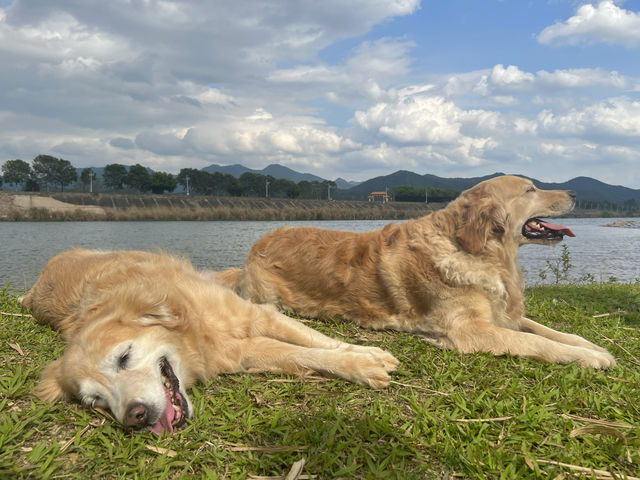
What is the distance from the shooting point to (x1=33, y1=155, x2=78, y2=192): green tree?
9512 centimetres

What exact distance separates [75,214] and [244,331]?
44976mm

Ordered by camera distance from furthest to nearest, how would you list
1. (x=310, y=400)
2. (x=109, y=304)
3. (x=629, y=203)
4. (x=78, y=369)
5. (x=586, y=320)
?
1. (x=629, y=203)
2. (x=586, y=320)
3. (x=109, y=304)
4. (x=310, y=400)
5. (x=78, y=369)

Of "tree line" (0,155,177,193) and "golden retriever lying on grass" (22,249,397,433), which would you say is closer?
"golden retriever lying on grass" (22,249,397,433)

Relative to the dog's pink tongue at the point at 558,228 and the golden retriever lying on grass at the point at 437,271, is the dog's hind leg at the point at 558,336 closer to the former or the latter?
the golden retriever lying on grass at the point at 437,271

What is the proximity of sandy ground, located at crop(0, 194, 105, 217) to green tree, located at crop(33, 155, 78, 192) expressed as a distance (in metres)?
56.0

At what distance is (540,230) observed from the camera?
441cm

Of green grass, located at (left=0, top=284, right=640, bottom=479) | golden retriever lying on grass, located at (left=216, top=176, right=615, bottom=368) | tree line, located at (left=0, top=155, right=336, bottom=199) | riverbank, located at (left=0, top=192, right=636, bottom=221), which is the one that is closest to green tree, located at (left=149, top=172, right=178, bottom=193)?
tree line, located at (left=0, top=155, right=336, bottom=199)

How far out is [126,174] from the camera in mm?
99688

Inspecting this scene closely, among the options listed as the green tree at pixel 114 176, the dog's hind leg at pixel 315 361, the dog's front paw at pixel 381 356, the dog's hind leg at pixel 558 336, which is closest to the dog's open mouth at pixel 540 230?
the dog's hind leg at pixel 558 336

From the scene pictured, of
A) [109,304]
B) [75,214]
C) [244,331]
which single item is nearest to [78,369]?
[109,304]

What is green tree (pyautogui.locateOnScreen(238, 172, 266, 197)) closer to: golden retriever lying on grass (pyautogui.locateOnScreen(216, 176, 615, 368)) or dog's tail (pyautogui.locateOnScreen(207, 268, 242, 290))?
dog's tail (pyautogui.locateOnScreen(207, 268, 242, 290))

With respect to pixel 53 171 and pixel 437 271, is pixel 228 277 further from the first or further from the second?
pixel 53 171

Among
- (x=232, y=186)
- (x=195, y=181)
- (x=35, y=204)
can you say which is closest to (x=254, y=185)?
(x=232, y=186)

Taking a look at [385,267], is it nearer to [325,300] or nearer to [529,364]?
[325,300]
